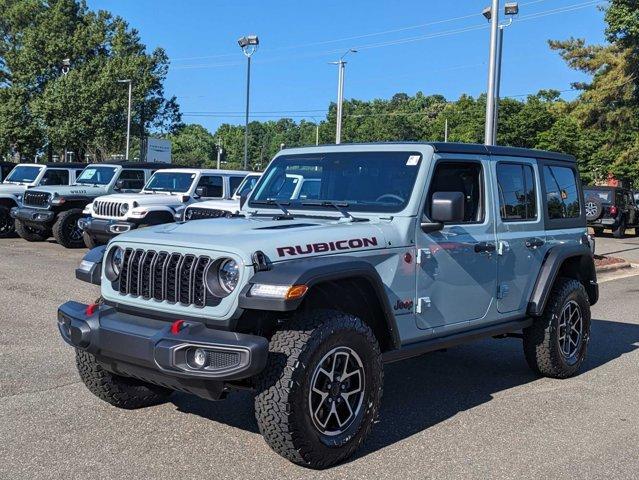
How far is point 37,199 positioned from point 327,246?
43.8 feet

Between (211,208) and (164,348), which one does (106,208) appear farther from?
(164,348)

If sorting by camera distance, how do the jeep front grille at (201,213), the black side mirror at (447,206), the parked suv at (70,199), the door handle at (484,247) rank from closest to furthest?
the black side mirror at (447,206)
the door handle at (484,247)
the jeep front grille at (201,213)
the parked suv at (70,199)

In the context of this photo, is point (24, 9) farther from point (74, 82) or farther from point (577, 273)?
point (577, 273)

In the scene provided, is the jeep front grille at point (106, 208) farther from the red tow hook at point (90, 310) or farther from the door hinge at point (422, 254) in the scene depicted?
the door hinge at point (422, 254)

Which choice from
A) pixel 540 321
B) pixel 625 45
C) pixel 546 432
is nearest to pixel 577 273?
pixel 540 321

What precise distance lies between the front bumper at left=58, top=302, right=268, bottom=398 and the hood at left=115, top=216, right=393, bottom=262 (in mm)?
475

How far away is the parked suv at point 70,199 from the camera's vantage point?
50.3ft

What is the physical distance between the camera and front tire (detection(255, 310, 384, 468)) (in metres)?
3.78

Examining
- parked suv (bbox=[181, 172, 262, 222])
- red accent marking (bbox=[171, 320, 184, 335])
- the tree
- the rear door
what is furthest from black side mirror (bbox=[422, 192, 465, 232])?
the tree

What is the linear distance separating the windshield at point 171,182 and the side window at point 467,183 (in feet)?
32.9

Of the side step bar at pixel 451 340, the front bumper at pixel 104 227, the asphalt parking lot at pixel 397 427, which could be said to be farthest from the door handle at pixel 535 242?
the front bumper at pixel 104 227

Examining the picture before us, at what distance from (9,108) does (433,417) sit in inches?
1570

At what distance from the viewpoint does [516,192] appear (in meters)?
5.75

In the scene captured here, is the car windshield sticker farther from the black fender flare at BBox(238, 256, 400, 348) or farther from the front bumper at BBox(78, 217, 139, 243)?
the front bumper at BBox(78, 217, 139, 243)
